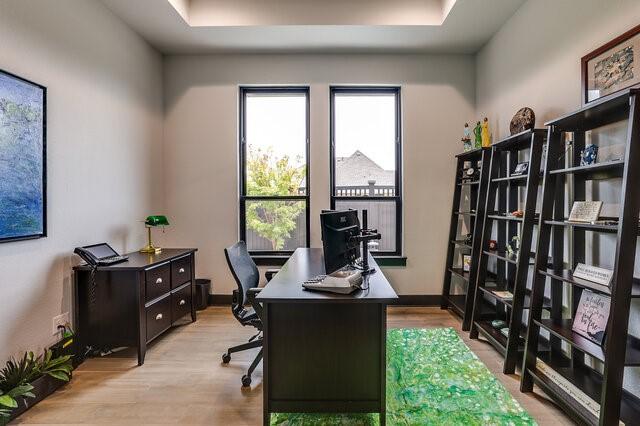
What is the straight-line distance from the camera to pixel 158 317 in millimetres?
3082

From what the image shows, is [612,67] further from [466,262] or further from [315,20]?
[315,20]

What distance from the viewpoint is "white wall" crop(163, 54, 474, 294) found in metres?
4.23

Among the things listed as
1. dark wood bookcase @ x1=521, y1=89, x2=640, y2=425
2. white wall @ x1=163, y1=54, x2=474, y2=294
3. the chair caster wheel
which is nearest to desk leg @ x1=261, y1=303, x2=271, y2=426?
the chair caster wheel

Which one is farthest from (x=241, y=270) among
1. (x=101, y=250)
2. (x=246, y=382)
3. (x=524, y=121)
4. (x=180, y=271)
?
(x=524, y=121)

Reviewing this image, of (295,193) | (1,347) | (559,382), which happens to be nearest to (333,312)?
(559,382)

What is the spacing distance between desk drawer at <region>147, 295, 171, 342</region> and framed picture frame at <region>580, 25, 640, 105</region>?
372cm

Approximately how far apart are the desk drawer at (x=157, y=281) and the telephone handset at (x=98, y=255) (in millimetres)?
278

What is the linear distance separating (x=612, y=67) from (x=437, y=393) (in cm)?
238

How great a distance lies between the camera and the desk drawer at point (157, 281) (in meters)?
2.94

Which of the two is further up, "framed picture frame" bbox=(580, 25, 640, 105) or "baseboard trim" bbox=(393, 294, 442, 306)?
"framed picture frame" bbox=(580, 25, 640, 105)

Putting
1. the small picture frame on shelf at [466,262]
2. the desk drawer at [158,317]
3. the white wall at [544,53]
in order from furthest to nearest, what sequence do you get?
the small picture frame on shelf at [466,262], the desk drawer at [158,317], the white wall at [544,53]

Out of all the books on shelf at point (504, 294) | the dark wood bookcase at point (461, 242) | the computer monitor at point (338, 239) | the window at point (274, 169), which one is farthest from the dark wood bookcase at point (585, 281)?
the window at point (274, 169)

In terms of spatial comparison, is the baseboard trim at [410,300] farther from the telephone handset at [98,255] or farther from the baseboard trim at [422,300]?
the telephone handset at [98,255]

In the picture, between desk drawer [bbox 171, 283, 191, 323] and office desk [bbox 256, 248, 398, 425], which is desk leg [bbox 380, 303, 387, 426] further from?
desk drawer [bbox 171, 283, 191, 323]
